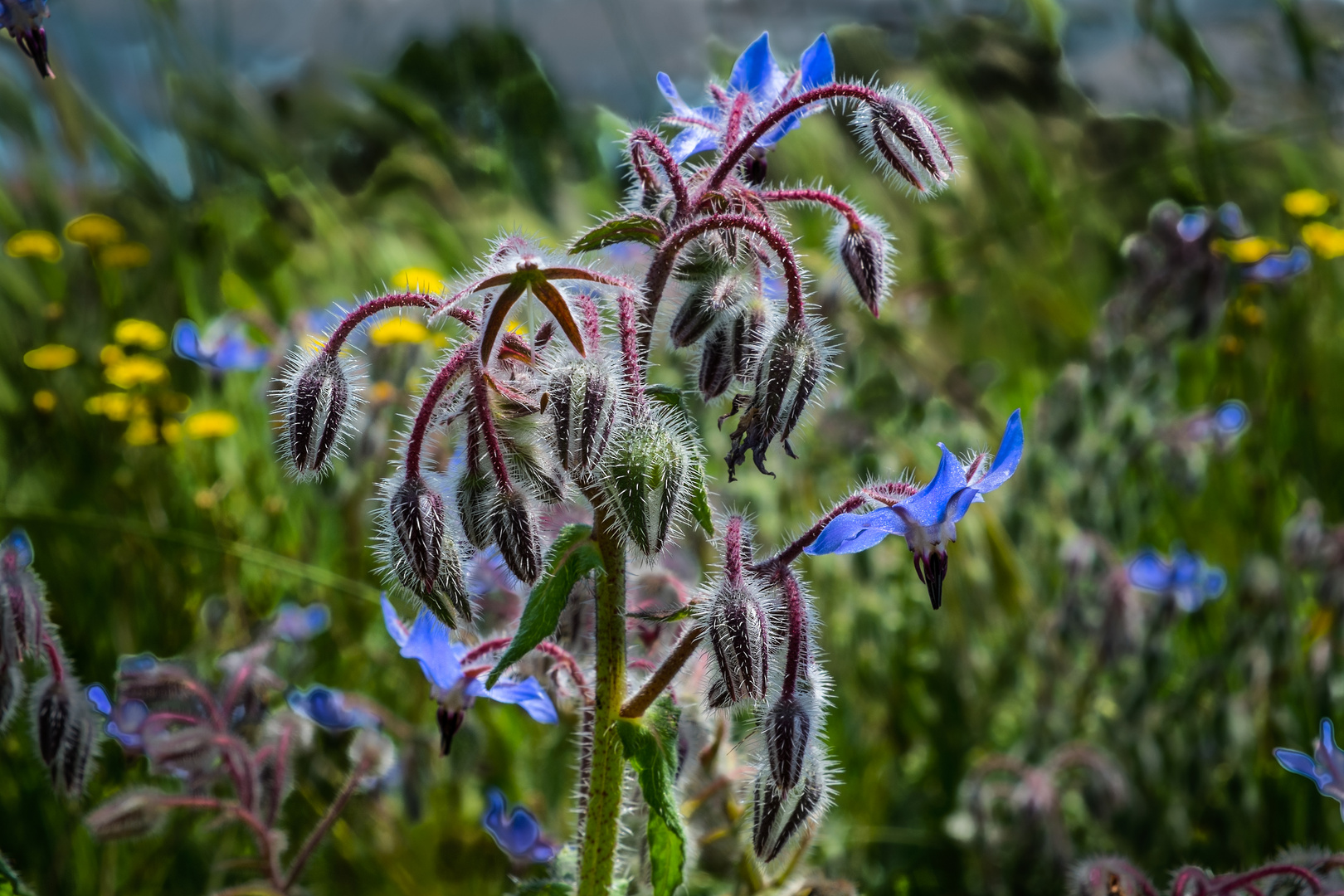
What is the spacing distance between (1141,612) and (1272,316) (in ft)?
8.19

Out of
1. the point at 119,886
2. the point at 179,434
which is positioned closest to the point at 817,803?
the point at 119,886

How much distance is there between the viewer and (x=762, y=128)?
125cm

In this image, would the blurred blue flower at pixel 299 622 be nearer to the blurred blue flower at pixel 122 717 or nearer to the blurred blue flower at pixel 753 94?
the blurred blue flower at pixel 122 717

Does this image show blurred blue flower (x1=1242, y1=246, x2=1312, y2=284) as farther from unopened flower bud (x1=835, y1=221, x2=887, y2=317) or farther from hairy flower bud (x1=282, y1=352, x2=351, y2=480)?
hairy flower bud (x1=282, y1=352, x2=351, y2=480)

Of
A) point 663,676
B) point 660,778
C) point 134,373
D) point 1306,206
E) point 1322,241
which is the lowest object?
point 660,778

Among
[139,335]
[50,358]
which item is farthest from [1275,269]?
[50,358]

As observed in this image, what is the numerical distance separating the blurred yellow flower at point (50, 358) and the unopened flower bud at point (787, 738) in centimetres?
259

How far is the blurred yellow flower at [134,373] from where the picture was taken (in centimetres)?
311

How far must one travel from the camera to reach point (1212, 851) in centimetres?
268

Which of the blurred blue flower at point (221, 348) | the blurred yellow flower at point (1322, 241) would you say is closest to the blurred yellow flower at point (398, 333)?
the blurred blue flower at point (221, 348)

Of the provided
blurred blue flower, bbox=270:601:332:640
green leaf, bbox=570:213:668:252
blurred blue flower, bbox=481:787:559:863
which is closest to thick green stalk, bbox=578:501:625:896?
green leaf, bbox=570:213:668:252

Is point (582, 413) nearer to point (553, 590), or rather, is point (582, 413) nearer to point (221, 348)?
point (553, 590)

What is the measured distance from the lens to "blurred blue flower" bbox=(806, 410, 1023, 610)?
1.24m

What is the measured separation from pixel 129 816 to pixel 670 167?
1193mm
